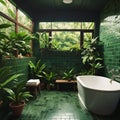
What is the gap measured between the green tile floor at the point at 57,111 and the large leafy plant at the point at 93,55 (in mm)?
1395

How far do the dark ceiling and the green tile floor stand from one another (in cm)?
283

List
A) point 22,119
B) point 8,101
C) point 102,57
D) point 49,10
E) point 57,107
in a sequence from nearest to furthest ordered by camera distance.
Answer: point 22,119 → point 8,101 → point 57,107 → point 102,57 → point 49,10

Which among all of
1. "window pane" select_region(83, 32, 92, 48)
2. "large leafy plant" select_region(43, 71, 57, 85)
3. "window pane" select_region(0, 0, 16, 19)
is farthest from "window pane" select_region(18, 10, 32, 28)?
"window pane" select_region(83, 32, 92, 48)

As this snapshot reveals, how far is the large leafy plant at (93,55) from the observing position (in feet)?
15.9

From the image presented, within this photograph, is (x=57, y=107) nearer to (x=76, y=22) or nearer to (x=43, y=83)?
(x=43, y=83)

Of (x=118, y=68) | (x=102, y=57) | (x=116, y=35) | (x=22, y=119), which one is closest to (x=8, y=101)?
(x=22, y=119)

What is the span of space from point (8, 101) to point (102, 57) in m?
3.31

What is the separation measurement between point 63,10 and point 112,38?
7.44 ft

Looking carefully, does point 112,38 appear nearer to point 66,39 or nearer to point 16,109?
point 66,39

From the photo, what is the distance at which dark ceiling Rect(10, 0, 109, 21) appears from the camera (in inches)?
180

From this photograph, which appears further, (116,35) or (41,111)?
(116,35)

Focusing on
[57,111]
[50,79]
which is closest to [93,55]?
[50,79]

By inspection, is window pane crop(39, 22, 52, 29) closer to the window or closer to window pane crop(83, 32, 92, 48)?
the window

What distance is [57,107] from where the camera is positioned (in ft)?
11.3
